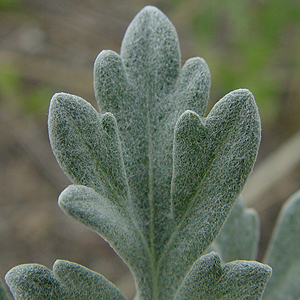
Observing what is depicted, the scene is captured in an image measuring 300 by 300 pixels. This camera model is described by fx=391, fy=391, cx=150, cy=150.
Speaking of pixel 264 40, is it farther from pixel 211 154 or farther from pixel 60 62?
pixel 211 154

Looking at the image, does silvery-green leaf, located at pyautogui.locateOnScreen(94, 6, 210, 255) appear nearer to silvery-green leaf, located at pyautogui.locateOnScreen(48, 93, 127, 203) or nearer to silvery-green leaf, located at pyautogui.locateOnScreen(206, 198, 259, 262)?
silvery-green leaf, located at pyautogui.locateOnScreen(48, 93, 127, 203)

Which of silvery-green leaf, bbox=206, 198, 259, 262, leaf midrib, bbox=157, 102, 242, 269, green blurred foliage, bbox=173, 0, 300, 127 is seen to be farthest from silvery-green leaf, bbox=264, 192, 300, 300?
green blurred foliage, bbox=173, 0, 300, 127

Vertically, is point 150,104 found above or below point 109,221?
above

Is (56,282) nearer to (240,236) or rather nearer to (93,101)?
(240,236)

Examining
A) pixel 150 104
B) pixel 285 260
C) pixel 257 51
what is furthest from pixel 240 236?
pixel 257 51

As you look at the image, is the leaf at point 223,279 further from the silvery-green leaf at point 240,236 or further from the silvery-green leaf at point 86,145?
the silvery-green leaf at point 240,236
